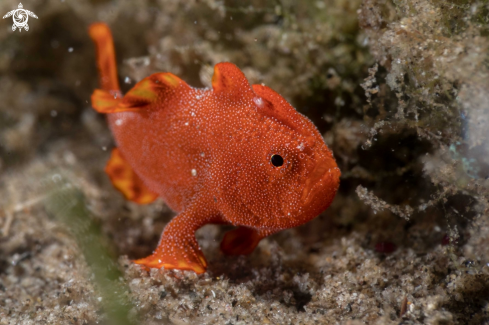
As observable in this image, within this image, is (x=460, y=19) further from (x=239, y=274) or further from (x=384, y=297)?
(x=239, y=274)

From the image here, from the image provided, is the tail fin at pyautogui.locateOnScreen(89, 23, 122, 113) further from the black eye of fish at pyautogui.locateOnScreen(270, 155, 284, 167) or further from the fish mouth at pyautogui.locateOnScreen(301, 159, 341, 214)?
the fish mouth at pyautogui.locateOnScreen(301, 159, 341, 214)

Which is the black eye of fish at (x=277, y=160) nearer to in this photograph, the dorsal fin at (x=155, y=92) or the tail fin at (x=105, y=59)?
the dorsal fin at (x=155, y=92)

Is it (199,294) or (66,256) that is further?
(66,256)

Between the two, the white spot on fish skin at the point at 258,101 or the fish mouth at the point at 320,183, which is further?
the white spot on fish skin at the point at 258,101

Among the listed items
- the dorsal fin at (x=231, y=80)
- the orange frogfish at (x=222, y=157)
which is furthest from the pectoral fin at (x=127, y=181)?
the dorsal fin at (x=231, y=80)

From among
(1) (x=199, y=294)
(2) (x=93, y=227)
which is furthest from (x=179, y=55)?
(1) (x=199, y=294)

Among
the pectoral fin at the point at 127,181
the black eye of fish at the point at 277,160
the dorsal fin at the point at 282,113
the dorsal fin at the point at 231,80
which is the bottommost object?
the pectoral fin at the point at 127,181
